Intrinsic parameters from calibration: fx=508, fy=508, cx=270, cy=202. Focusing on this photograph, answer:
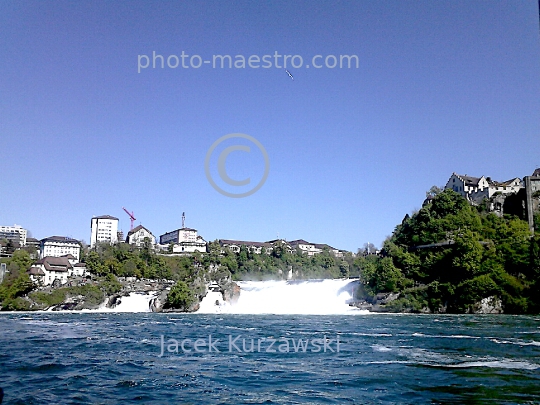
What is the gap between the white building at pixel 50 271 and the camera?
215ft

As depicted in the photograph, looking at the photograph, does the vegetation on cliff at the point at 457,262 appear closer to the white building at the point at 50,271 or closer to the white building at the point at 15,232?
the white building at the point at 50,271

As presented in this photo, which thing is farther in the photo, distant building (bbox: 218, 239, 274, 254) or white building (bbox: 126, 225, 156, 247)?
white building (bbox: 126, 225, 156, 247)

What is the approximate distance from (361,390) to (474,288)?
119 ft

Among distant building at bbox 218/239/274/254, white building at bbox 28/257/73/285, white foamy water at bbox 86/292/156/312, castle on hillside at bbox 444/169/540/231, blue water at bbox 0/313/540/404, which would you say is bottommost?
white foamy water at bbox 86/292/156/312

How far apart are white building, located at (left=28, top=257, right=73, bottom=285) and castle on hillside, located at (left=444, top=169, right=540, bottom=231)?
51528 mm

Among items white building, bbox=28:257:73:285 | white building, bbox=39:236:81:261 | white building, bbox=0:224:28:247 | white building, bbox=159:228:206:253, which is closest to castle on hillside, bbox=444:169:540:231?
white building, bbox=159:228:206:253

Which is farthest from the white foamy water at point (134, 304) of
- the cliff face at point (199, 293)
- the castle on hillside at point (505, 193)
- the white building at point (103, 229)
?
the white building at point (103, 229)

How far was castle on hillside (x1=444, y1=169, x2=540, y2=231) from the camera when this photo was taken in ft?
173

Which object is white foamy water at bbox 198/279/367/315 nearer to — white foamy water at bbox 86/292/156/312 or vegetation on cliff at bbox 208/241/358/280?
white foamy water at bbox 86/292/156/312

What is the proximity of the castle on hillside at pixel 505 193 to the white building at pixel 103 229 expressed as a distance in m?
74.4

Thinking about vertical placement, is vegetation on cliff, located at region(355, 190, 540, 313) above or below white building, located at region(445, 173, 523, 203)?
below

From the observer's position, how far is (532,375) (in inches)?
503

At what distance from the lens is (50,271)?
2660 inches

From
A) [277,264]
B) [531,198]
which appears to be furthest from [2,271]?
[531,198]
